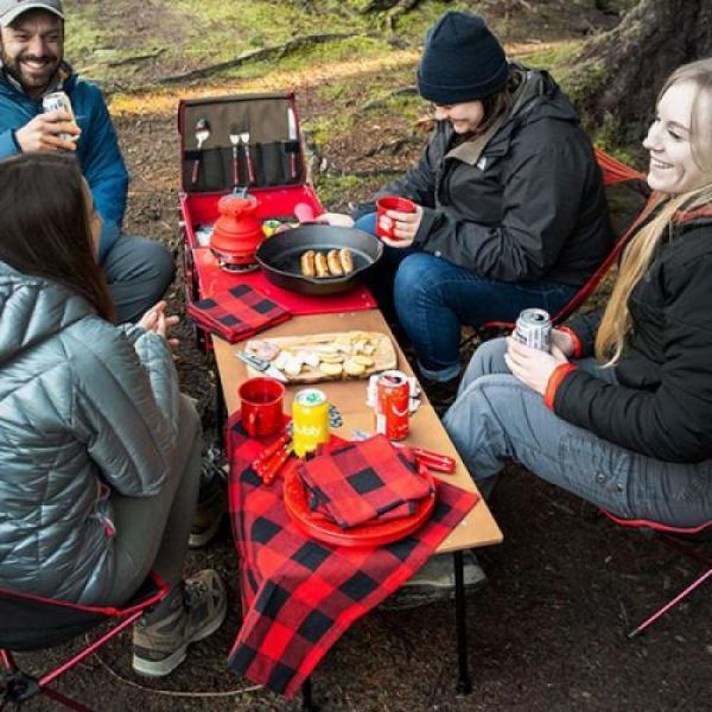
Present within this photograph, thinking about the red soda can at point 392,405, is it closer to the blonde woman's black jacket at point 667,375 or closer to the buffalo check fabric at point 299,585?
the buffalo check fabric at point 299,585

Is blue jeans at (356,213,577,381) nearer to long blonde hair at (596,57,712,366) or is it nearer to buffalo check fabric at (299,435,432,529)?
long blonde hair at (596,57,712,366)

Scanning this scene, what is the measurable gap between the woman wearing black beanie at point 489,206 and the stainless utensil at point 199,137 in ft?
3.56

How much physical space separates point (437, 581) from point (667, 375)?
0.99 meters

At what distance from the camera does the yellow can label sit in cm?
244

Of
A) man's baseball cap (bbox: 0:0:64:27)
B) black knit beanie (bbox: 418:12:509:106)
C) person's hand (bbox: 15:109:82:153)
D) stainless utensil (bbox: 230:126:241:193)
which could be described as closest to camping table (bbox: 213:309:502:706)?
black knit beanie (bbox: 418:12:509:106)

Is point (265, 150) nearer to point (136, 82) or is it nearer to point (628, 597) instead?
point (628, 597)

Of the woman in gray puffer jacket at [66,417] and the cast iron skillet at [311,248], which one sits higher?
the woman in gray puffer jacket at [66,417]

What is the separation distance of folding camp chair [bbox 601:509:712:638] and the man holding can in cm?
217

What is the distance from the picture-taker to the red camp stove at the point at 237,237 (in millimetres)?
3504

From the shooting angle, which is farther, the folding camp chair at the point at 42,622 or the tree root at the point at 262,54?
the tree root at the point at 262,54

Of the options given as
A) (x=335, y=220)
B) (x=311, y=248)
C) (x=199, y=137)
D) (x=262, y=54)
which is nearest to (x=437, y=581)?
(x=311, y=248)

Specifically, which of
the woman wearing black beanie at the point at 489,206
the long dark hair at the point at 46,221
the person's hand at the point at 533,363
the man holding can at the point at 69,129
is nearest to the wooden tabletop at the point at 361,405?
the person's hand at the point at 533,363

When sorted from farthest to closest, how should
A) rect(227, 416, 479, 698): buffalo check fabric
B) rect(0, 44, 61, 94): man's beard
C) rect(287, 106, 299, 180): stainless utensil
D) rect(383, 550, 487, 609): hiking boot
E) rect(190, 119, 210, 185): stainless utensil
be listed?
rect(287, 106, 299, 180): stainless utensil
rect(190, 119, 210, 185): stainless utensil
rect(0, 44, 61, 94): man's beard
rect(383, 550, 487, 609): hiking boot
rect(227, 416, 479, 698): buffalo check fabric

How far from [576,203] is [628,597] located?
1.37m
